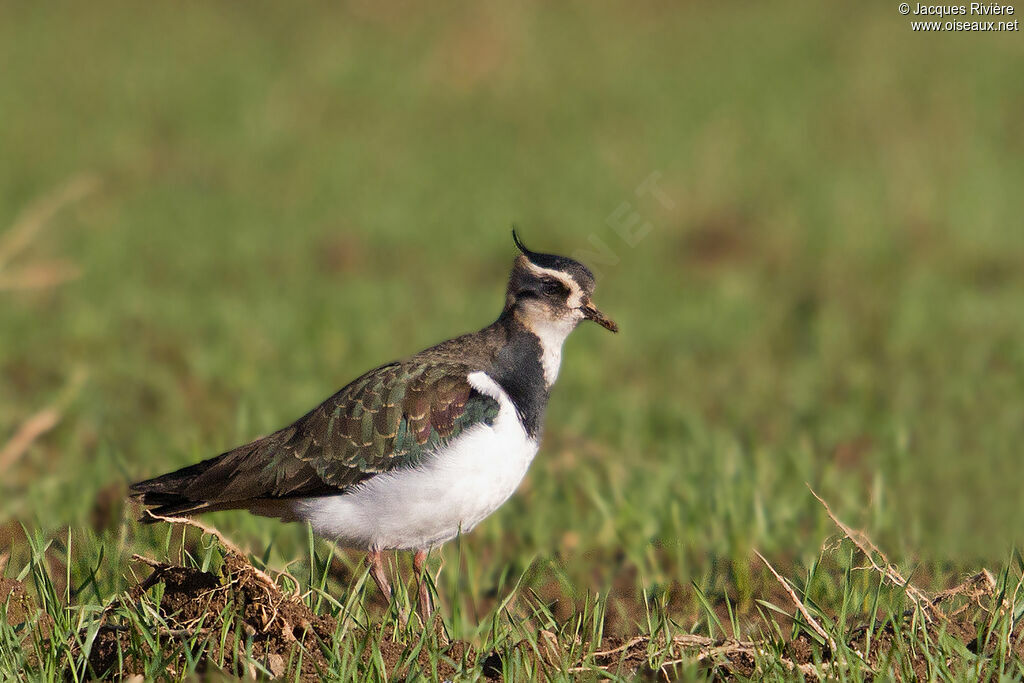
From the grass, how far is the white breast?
222 millimetres

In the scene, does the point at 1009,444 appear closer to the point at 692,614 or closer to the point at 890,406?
the point at 890,406

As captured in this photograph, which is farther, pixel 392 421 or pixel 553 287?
pixel 553 287

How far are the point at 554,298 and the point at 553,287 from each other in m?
0.04

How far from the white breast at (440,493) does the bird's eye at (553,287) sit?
396mm

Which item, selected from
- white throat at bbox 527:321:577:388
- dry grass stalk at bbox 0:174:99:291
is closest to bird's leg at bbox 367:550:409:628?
white throat at bbox 527:321:577:388

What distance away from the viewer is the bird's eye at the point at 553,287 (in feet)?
15.0

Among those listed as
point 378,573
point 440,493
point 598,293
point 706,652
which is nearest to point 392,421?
point 440,493

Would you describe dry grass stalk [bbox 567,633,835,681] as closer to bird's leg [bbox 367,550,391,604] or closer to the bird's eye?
bird's leg [bbox 367,550,391,604]

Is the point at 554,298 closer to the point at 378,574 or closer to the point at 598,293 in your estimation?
the point at 378,574

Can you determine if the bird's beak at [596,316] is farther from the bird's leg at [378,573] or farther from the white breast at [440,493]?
the bird's leg at [378,573]

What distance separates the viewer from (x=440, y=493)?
4246 millimetres

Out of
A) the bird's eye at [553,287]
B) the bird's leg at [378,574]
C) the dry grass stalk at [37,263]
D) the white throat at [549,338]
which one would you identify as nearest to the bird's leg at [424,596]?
the bird's leg at [378,574]

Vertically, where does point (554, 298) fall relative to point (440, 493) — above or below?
above

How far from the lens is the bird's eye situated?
15.0 ft
